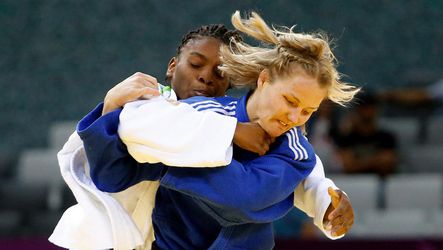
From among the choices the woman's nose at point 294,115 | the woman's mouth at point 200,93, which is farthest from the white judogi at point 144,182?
the woman's mouth at point 200,93

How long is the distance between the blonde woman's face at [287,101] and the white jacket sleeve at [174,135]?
106 millimetres

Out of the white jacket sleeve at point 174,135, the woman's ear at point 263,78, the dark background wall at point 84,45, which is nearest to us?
the white jacket sleeve at point 174,135

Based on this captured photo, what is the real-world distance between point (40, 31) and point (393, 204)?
2.71m

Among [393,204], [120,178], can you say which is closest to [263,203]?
[120,178]

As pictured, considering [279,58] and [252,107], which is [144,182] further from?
[279,58]

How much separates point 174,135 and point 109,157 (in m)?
0.16

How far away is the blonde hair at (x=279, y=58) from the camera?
76.4 inches

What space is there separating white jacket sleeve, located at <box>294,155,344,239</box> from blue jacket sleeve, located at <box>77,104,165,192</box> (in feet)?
1.16

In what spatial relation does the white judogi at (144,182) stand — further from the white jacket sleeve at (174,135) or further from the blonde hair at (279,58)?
the blonde hair at (279,58)

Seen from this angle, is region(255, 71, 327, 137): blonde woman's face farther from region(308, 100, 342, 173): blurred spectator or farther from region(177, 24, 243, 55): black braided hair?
region(308, 100, 342, 173): blurred spectator

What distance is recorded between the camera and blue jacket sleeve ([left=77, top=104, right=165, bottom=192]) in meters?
1.87

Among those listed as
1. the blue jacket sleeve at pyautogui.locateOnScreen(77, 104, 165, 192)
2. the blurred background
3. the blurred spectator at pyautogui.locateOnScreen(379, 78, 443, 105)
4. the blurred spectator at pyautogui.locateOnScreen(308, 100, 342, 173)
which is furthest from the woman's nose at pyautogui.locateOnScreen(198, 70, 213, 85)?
the blurred spectator at pyautogui.locateOnScreen(379, 78, 443, 105)

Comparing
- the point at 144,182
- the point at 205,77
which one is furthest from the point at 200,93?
the point at 144,182

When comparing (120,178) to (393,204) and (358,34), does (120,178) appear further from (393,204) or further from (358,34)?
(358,34)
